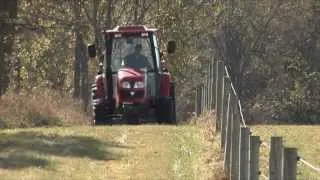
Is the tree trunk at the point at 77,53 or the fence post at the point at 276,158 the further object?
the tree trunk at the point at 77,53

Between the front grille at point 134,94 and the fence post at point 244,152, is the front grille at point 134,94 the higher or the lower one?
the higher one

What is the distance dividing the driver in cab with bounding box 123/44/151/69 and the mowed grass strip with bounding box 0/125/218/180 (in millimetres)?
3554

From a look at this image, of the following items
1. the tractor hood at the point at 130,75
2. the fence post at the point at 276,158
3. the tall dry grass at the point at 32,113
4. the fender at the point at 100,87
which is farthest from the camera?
the fender at the point at 100,87

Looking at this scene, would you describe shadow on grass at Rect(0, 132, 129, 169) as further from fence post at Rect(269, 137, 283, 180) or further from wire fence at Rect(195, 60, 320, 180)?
fence post at Rect(269, 137, 283, 180)

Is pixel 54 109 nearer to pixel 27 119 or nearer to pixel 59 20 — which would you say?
pixel 27 119

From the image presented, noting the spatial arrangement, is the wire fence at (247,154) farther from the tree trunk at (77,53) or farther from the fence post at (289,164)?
the tree trunk at (77,53)

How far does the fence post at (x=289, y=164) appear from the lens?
6156 millimetres

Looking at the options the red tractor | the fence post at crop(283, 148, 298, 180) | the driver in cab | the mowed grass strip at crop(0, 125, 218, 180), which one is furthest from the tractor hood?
the fence post at crop(283, 148, 298, 180)

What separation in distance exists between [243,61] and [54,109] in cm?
3383

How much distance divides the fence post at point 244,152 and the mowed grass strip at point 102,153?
2692mm

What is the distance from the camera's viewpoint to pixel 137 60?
21891 millimetres

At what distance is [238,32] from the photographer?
56125 millimetres

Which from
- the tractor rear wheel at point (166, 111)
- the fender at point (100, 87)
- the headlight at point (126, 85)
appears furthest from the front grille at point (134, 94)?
the fender at point (100, 87)

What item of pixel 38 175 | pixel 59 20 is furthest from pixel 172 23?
pixel 38 175
